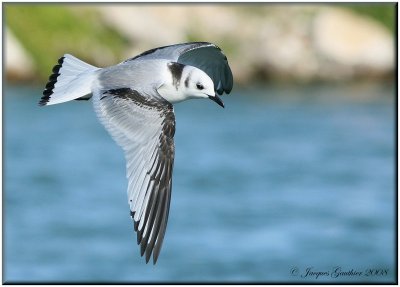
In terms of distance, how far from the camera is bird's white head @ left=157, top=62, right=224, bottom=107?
4.88m

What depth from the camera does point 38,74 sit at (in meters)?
18.1

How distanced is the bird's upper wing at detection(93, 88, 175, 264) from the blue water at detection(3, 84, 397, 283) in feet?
25.7

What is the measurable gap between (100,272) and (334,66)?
25.1 ft

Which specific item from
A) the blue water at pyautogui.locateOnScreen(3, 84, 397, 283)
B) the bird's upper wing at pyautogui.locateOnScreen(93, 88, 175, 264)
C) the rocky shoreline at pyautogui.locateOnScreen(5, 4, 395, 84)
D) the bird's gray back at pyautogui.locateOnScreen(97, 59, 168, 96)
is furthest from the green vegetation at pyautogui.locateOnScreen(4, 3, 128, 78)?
the bird's upper wing at pyautogui.locateOnScreen(93, 88, 175, 264)

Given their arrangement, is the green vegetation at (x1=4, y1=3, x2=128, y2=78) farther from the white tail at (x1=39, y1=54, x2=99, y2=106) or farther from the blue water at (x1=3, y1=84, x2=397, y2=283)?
the white tail at (x1=39, y1=54, x2=99, y2=106)

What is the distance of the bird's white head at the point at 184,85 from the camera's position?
488cm

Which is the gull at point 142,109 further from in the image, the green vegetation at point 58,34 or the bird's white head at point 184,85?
the green vegetation at point 58,34

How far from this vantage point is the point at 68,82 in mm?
4887

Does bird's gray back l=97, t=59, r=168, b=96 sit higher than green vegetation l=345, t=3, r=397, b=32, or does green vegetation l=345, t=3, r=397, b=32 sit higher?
bird's gray back l=97, t=59, r=168, b=96

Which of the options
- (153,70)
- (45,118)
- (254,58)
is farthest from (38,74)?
(153,70)

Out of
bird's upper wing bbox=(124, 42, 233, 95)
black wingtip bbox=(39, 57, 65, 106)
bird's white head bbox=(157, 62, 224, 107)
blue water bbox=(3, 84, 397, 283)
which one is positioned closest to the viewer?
black wingtip bbox=(39, 57, 65, 106)

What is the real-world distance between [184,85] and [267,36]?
1470cm

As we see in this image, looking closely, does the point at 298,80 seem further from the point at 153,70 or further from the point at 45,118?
the point at 153,70

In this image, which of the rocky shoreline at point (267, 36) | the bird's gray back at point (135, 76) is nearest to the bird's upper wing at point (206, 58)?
the bird's gray back at point (135, 76)
